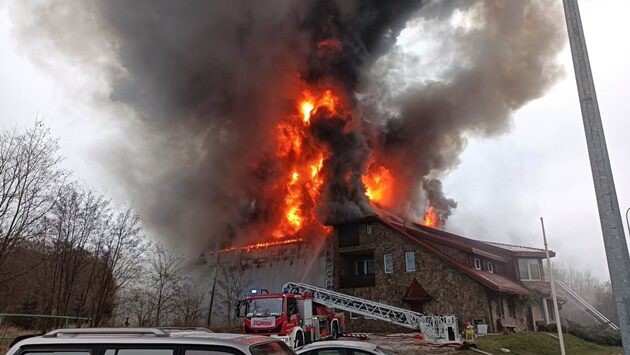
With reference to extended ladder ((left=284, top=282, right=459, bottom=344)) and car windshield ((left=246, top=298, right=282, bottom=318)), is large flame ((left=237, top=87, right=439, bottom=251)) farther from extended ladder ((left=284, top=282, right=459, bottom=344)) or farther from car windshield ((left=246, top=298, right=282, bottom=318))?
car windshield ((left=246, top=298, right=282, bottom=318))

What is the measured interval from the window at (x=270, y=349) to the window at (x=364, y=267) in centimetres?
3214

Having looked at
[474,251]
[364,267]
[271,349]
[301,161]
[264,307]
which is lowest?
[271,349]

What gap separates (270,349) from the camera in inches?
180

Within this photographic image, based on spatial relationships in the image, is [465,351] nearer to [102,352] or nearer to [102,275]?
[102,352]

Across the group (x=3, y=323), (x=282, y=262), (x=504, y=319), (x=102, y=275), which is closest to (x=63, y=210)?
(x=102, y=275)

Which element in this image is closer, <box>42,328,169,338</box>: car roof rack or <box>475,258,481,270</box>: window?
<box>42,328,169,338</box>: car roof rack

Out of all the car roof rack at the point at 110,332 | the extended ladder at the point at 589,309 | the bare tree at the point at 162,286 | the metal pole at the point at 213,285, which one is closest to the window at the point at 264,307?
the car roof rack at the point at 110,332

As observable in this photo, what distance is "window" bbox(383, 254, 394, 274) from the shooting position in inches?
1291

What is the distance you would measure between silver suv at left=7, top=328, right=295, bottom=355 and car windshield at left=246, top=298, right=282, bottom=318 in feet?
47.7

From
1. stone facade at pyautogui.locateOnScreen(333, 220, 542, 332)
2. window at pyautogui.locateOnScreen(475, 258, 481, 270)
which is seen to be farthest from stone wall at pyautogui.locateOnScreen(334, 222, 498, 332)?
window at pyautogui.locateOnScreen(475, 258, 481, 270)

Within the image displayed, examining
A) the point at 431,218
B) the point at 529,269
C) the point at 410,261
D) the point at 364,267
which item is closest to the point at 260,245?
the point at 364,267

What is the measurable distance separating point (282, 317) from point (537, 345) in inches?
503

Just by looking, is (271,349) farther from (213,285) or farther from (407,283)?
(213,285)

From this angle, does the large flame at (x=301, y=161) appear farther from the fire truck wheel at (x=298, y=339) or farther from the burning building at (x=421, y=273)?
the fire truck wheel at (x=298, y=339)
